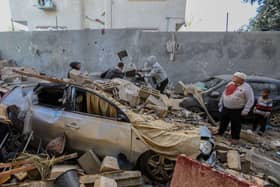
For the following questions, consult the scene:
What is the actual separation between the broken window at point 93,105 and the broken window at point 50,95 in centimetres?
42

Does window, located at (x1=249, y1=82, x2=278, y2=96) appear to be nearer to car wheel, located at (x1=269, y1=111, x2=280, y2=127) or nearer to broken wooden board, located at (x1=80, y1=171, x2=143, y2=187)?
car wheel, located at (x1=269, y1=111, x2=280, y2=127)

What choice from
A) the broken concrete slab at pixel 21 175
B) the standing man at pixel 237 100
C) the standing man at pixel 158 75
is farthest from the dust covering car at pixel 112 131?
the standing man at pixel 158 75

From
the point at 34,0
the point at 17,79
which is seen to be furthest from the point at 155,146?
the point at 34,0

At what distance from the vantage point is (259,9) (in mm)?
14414

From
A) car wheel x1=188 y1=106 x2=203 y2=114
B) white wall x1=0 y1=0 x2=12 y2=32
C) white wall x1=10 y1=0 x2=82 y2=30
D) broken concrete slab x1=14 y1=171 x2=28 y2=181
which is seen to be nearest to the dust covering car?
broken concrete slab x1=14 y1=171 x2=28 y2=181

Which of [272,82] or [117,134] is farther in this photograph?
[272,82]

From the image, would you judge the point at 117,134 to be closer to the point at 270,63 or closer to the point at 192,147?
the point at 192,147

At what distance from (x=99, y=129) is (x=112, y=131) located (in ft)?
0.76

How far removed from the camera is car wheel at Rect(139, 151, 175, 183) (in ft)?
14.5

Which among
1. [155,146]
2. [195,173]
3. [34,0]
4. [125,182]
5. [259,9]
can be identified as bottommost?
[125,182]

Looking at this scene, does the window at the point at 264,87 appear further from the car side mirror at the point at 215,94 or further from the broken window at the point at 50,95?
the broken window at the point at 50,95

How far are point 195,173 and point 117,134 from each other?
189cm

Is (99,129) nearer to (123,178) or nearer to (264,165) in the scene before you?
(123,178)

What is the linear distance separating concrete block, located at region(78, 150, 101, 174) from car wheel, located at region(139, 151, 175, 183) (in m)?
0.73
